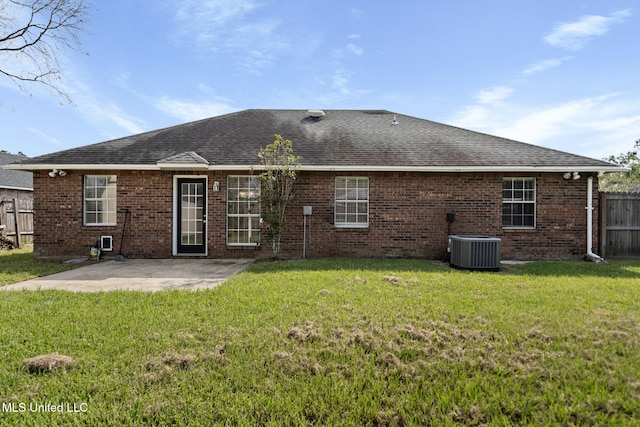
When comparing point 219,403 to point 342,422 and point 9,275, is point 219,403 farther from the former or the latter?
point 9,275

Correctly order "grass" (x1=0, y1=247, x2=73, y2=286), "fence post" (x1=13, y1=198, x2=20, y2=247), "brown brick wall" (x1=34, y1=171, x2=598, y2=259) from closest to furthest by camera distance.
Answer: "grass" (x1=0, y1=247, x2=73, y2=286), "brown brick wall" (x1=34, y1=171, x2=598, y2=259), "fence post" (x1=13, y1=198, x2=20, y2=247)

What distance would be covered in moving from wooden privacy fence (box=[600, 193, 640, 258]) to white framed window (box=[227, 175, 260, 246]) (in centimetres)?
1090

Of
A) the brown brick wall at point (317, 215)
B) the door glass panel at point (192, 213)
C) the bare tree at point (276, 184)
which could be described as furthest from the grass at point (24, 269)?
the bare tree at point (276, 184)

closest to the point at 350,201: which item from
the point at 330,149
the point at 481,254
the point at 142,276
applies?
the point at 330,149

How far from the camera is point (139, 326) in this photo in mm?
4016

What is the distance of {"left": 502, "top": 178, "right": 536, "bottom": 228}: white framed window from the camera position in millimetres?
9922

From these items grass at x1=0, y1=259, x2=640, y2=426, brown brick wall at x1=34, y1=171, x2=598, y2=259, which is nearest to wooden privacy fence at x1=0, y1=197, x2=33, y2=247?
brown brick wall at x1=34, y1=171, x2=598, y2=259

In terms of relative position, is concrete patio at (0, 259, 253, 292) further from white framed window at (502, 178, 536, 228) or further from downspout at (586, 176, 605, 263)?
downspout at (586, 176, 605, 263)

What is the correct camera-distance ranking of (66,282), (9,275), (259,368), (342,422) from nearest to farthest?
(342,422) < (259,368) < (66,282) < (9,275)

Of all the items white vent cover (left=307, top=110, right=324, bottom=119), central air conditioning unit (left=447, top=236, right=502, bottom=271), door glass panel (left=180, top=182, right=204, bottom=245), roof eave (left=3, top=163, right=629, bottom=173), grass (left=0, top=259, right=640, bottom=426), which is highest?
white vent cover (left=307, top=110, right=324, bottom=119)

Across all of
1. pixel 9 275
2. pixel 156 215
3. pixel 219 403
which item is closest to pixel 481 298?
pixel 219 403

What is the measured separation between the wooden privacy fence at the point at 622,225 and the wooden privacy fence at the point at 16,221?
21.7 meters

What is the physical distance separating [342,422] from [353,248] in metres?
7.57

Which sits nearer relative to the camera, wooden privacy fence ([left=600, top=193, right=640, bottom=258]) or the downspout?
the downspout
